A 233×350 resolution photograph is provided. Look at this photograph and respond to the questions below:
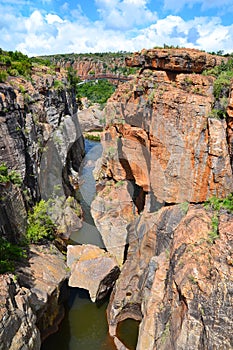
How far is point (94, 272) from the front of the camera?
13594mm

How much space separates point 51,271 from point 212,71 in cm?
1043

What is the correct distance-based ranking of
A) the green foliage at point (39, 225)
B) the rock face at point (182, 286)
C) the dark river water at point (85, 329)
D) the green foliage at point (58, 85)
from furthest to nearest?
the green foliage at point (58, 85)
the green foliage at point (39, 225)
the dark river water at point (85, 329)
the rock face at point (182, 286)

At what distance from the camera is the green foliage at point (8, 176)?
13.0 meters

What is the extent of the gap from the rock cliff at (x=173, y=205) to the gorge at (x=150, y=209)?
0.04 metres

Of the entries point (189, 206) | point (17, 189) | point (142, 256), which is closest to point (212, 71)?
point (189, 206)

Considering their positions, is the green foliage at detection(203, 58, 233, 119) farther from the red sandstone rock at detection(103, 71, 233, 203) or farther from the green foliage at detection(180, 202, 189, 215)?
the green foliage at detection(180, 202, 189, 215)

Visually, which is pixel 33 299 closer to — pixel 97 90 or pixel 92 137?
pixel 92 137

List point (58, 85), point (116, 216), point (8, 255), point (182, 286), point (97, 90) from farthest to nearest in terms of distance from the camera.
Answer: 1. point (97, 90)
2. point (58, 85)
3. point (116, 216)
4. point (8, 255)
5. point (182, 286)

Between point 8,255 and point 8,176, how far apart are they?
3.75 meters

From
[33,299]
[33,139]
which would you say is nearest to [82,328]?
[33,299]

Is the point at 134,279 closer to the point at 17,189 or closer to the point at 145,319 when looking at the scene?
the point at 145,319

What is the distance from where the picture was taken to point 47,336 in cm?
1216

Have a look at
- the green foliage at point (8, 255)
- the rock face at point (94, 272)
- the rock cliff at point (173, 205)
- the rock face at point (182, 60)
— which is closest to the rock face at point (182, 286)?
the rock cliff at point (173, 205)

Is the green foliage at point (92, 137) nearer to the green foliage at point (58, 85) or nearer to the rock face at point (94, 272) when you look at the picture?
the green foliage at point (58, 85)
